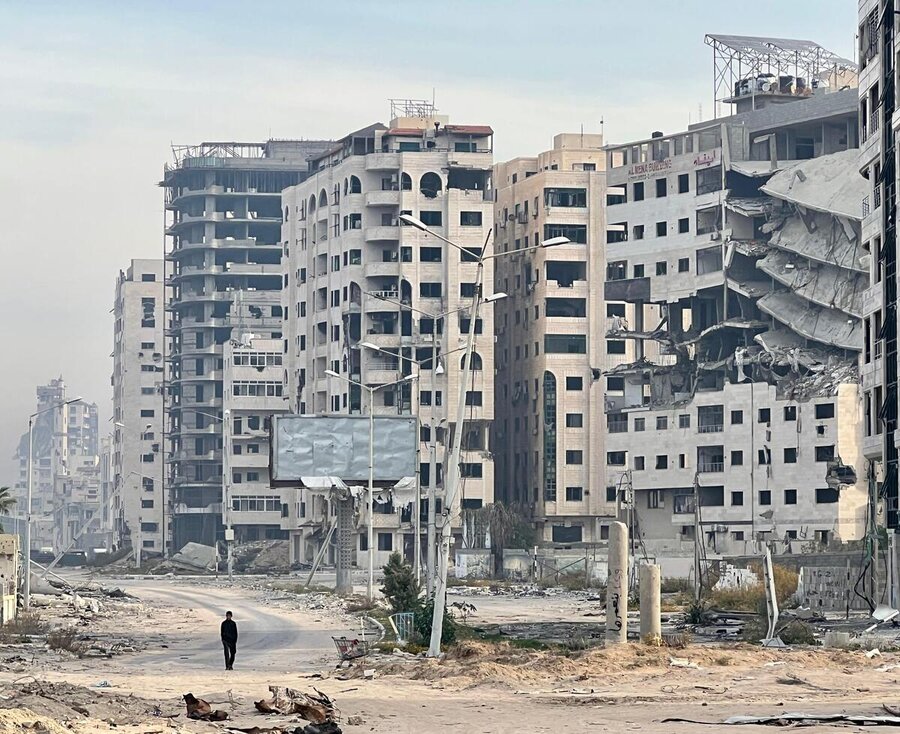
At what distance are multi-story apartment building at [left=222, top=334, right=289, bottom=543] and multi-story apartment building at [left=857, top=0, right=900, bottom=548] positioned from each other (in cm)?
9831

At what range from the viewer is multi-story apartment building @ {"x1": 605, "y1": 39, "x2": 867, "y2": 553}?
114 metres

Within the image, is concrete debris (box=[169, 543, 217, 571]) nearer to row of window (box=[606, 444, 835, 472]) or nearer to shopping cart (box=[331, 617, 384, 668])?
row of window (box=[606, 444, 835, 472])

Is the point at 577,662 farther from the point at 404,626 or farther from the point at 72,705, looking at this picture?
the point at 72,705

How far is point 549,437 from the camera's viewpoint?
455 feet

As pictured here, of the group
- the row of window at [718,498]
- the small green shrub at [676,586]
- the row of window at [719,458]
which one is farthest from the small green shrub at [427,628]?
the row of window at [719,458]

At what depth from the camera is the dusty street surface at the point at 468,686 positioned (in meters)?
28.9

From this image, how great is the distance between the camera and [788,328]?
122 meters

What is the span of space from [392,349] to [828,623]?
83.0 meters

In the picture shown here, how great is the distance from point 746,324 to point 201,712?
9601 cm

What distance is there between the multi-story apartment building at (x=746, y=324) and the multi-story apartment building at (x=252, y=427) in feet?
137

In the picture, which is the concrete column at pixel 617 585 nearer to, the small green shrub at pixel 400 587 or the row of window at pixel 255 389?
the small green shrub at pixel 400 587

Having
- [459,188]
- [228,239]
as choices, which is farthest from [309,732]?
[228,239]

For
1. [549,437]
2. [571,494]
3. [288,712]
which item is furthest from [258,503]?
[288,712]

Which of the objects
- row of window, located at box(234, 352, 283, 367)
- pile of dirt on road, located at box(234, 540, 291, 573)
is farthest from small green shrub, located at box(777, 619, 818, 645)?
row of window, located at box(234, 352, 283, 367)
